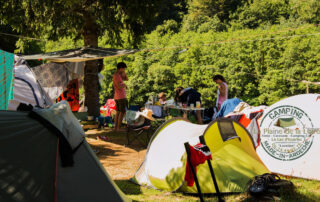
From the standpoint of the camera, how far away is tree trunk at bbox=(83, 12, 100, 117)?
381 inches

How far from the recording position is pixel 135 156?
648cm

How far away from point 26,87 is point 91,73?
3968 mm

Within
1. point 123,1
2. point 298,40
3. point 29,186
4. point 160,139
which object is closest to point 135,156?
point 160,139

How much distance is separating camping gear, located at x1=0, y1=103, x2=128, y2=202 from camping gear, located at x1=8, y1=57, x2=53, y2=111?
8.55ft

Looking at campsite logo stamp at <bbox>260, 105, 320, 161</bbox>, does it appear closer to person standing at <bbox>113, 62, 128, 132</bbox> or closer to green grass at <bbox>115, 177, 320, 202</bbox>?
green grass at <bbox>115, 177, 320, 202</bbox>

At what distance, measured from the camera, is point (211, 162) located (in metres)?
4.36

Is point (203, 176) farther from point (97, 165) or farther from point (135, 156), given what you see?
point (135, 156)

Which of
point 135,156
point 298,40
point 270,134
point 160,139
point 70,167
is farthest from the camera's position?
point 298,40

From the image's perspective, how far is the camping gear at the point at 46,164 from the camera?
2684mm

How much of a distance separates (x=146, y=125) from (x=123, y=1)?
3.73 metres

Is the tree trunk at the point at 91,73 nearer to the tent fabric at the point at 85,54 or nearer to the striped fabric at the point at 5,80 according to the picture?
the tent fabric at the point at 85,54

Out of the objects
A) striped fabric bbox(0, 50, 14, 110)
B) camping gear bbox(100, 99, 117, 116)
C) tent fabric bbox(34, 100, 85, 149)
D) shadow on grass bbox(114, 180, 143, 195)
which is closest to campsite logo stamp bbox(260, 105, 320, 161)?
shadow on grass bbox(114, 180, 143, 195)

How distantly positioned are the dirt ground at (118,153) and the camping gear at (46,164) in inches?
72.9

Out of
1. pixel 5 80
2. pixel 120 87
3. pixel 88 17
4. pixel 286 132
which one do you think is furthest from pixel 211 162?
pixel 88 17
